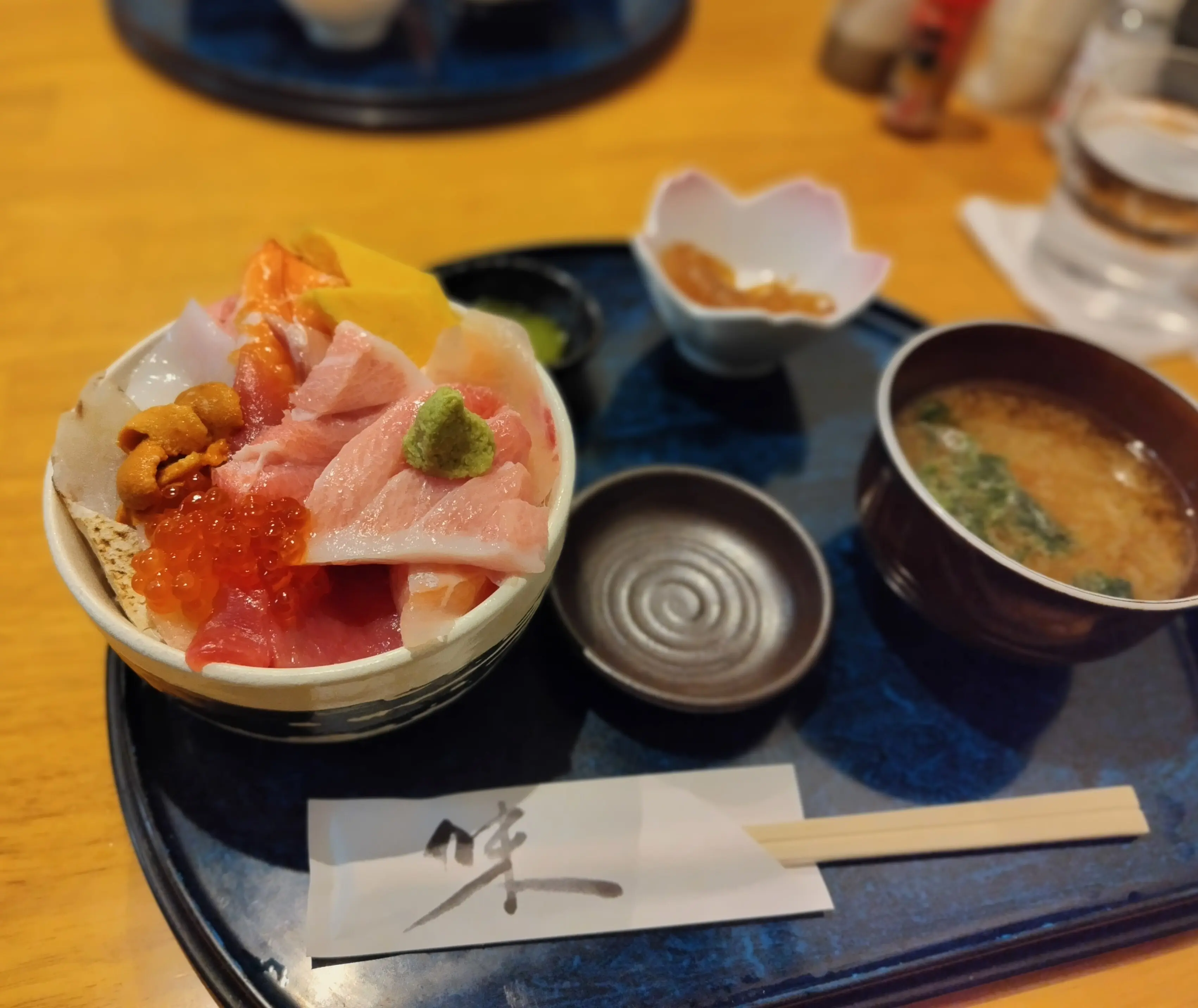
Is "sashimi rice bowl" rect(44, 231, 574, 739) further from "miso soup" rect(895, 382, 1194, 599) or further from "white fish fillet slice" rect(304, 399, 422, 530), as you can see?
"miso soup" rect(895, 382, 1194, 599)

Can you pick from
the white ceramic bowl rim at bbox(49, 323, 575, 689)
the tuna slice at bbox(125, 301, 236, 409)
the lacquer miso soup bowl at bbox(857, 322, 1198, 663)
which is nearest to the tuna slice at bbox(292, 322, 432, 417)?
the tuna slice at bbox(125, 301, 236, 409)

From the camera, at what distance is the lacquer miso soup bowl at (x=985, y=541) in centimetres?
93

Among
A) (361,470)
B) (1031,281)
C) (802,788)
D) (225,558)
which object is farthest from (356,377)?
(1031,281)

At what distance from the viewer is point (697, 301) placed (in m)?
1.38

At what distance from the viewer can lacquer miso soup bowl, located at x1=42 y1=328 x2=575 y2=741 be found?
2.40 ft

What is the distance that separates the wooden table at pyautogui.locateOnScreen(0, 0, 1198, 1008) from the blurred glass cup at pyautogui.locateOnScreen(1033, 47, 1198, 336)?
161 mm

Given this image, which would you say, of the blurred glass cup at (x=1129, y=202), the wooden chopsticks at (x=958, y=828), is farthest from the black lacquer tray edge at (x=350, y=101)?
the wooden chopsticks at (x=958, y=828)

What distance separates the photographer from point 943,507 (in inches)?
42.8

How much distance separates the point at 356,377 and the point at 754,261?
36.7 inches

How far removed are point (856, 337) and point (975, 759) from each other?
0.78 m

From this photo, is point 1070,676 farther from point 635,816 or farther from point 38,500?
point 38,500

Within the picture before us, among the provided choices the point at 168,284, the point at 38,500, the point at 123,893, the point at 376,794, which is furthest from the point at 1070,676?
the point at 168,284

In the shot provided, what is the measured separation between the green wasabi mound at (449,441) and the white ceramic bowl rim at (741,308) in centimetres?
57

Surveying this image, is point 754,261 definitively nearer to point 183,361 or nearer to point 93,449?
point 183,361
